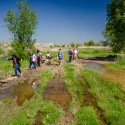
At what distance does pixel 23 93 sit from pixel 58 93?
8.24 ft

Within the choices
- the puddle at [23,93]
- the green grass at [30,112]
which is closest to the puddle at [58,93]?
the green grass at [30,112]

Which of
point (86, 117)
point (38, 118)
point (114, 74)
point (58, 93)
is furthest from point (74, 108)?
point (114, 74)

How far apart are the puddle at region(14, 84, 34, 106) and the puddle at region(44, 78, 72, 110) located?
1.13 meters

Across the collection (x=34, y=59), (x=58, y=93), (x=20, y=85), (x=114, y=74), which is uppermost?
(x=34, y=59)

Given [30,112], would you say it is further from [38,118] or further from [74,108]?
[74,108]

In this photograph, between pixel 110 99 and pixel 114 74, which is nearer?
pixel 110 99

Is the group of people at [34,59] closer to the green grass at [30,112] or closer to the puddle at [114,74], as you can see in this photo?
the puddle at [114,74]

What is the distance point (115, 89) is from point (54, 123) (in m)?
8.82

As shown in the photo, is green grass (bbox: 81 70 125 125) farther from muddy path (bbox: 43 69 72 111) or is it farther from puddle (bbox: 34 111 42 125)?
puddle (bbox: 34 111 42 125)

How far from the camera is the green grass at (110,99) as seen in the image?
15.1 meters

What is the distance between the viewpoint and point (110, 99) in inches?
746

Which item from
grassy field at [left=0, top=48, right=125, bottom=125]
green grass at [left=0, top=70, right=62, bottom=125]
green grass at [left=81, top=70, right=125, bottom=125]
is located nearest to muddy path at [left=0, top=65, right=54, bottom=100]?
grassy field at [left=0, top=48, right=125, bottom=125]

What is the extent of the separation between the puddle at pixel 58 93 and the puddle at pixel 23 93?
113cm

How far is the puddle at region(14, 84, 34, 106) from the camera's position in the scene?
19.9 metres
